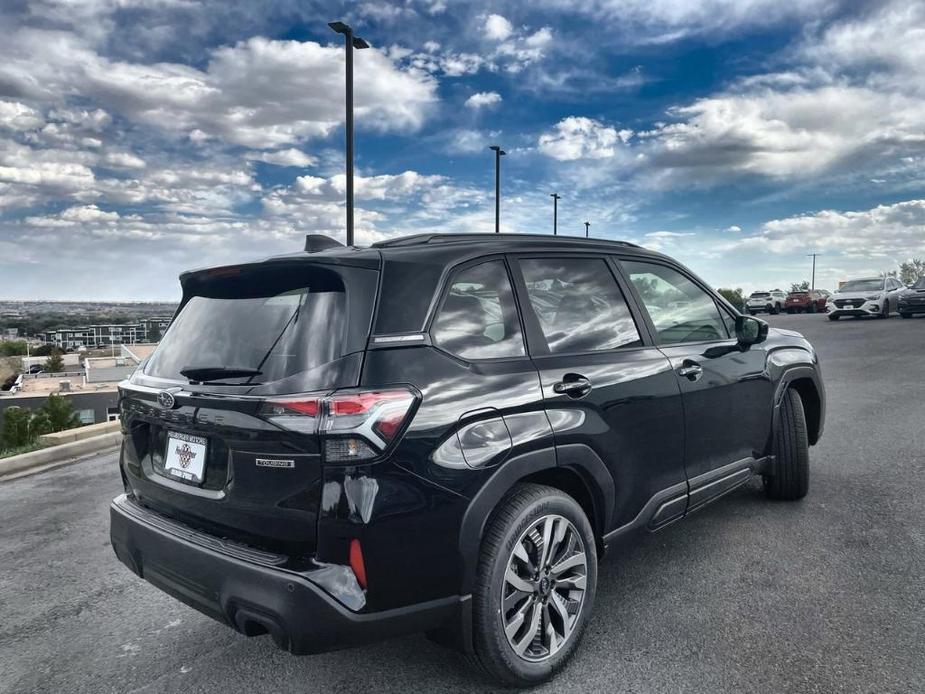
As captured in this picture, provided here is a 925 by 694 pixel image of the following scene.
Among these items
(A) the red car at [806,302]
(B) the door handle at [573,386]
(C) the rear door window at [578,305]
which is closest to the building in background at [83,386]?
(A) the red car at [806,302]

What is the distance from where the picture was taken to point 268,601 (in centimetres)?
223

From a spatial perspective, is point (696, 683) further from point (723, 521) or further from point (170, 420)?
point (170, 420)

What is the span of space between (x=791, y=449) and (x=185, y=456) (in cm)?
384

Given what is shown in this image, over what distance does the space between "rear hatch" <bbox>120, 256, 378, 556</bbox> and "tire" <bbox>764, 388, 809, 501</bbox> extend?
3.32 meters

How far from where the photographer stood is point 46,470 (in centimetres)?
682

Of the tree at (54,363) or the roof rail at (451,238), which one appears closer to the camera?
the roof rail at (451,238)

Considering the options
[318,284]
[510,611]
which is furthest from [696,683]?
[318,284]

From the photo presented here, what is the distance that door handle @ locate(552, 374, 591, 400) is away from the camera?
109 inches

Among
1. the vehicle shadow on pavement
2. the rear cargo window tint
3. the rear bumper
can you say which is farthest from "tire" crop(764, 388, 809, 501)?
the rear bumper

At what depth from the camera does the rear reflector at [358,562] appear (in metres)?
2.19

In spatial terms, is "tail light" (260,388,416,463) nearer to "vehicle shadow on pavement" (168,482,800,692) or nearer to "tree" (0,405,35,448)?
"vehicle shadow on pavement" (168,482,800,692)

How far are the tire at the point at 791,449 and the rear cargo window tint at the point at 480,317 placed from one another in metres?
2.62

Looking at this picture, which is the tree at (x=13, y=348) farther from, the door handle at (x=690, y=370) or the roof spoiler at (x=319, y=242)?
the door handle at (x=690, y=370)

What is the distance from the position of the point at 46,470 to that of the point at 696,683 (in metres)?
6.62
